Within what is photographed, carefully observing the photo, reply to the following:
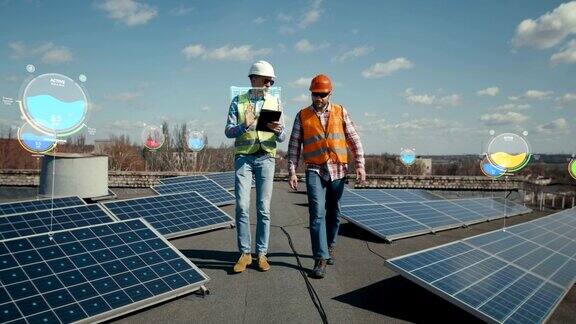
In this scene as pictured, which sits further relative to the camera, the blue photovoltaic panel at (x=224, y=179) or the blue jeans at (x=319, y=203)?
the blue photovoltaic panel at (x=224, y=179)

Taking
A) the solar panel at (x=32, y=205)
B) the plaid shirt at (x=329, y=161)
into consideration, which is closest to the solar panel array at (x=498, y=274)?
the plaid shirt at (x=329, y=161)

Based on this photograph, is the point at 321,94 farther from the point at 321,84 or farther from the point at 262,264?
the point at 262,264

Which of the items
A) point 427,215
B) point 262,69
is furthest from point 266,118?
point 427,215

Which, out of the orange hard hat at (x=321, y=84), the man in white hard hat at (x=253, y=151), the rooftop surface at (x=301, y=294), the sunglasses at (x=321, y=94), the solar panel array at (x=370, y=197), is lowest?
the rooftop surface at (x=301, y=294)

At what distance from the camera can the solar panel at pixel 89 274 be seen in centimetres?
249

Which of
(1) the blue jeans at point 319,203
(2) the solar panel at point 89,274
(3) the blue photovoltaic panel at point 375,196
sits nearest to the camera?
(2) the solar panel at point 89,274

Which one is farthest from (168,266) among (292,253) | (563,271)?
(563,271)

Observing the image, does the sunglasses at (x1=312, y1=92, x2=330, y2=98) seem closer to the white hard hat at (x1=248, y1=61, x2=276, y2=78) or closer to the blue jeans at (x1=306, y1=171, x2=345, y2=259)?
the white hard hat at (x1=248, y1=61, x2=276, y2=78)

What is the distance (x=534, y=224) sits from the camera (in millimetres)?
6262

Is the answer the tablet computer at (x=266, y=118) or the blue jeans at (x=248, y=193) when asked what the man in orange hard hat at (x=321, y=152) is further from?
the tablet computer at (x=266, y=118)

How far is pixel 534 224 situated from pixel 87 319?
6.96m

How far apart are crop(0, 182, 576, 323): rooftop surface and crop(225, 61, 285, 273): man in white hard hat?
1.29 ft

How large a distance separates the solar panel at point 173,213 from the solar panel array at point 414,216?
7.95 feet

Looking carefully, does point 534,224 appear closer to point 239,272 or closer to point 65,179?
point 239,272
